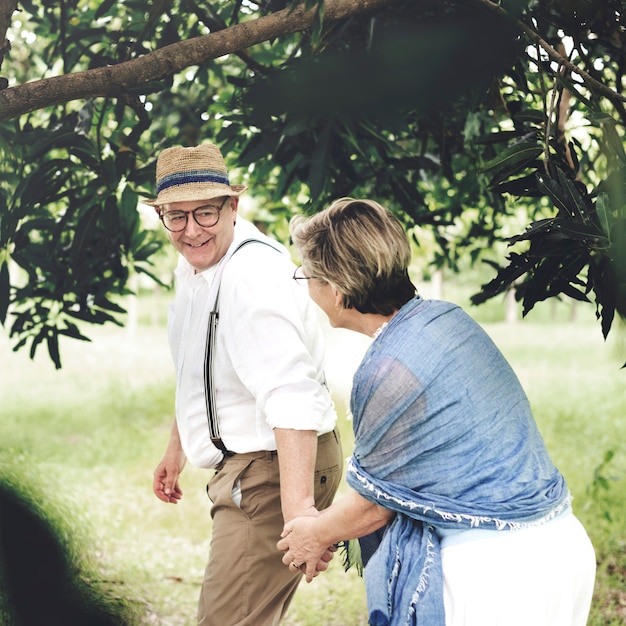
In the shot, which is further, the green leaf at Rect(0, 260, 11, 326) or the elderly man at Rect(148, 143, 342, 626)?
the green leaf at Rect(0, 260, 11, 326)

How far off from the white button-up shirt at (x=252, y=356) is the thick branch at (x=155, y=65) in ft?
1.88

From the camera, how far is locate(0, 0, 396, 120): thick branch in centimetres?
245

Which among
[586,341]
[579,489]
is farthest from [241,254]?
Result: [586,341]

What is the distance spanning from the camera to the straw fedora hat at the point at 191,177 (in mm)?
2613

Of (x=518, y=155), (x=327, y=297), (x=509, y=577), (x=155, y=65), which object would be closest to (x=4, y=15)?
(x=155, y=65)

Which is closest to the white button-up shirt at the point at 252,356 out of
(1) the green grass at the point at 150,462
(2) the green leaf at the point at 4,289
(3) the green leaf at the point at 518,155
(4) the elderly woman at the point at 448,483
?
(4) the elderly woman at the point at 448,483

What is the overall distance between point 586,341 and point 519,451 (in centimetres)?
1701

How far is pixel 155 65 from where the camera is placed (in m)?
2.50

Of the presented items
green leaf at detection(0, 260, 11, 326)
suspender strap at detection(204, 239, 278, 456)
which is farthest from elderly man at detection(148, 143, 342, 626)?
green leaf at detection(0, 260, 11, 326)

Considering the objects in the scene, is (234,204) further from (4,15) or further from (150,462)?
(150,462)

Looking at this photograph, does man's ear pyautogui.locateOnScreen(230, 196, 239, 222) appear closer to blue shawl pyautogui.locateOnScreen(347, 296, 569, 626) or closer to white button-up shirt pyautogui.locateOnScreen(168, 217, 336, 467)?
white button-up shirt pyautogui.locateOnScreen(168, 217, 336, 467)

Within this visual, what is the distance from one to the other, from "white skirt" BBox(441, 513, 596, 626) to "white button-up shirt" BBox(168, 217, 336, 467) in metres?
0.59

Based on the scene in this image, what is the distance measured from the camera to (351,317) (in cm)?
227

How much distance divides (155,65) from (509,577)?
170 centimetres
